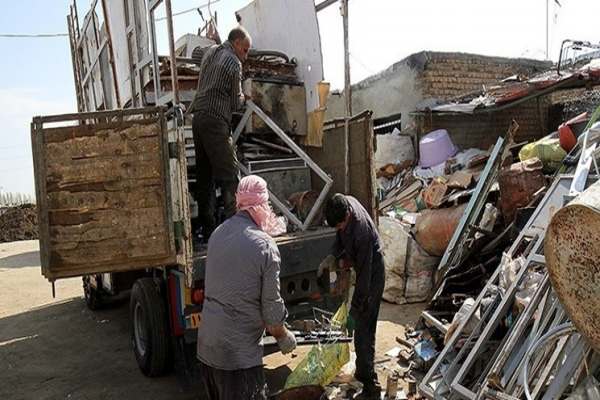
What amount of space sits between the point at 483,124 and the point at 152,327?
748cm

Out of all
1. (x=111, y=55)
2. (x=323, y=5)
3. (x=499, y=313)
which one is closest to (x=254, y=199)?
(x=499, y=313)

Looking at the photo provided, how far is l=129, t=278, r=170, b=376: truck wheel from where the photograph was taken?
3879mm

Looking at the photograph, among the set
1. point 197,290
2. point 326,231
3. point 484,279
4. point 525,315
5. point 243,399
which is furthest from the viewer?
point 484,279

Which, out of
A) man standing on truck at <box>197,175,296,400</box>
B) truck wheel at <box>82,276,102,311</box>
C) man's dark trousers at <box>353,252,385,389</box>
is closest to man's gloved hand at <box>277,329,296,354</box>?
man standing on truck at <box>197,175,296,400</box>

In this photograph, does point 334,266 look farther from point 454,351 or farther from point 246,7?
point 246,7

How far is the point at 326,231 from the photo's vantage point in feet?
13.0

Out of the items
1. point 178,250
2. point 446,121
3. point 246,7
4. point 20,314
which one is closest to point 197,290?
point 178,250

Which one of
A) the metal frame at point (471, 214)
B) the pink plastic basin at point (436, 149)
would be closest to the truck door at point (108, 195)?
the metal frame at point (471, 214)

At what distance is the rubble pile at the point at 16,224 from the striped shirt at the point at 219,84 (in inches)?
699

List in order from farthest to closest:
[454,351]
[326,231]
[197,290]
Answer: [326,231], [454,351], [197,290]

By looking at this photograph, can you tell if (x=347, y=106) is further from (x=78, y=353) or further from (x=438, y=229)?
(x=78, y=353)

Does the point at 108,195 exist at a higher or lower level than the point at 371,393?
higher

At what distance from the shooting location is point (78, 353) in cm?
516

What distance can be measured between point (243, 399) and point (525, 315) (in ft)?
6.40
